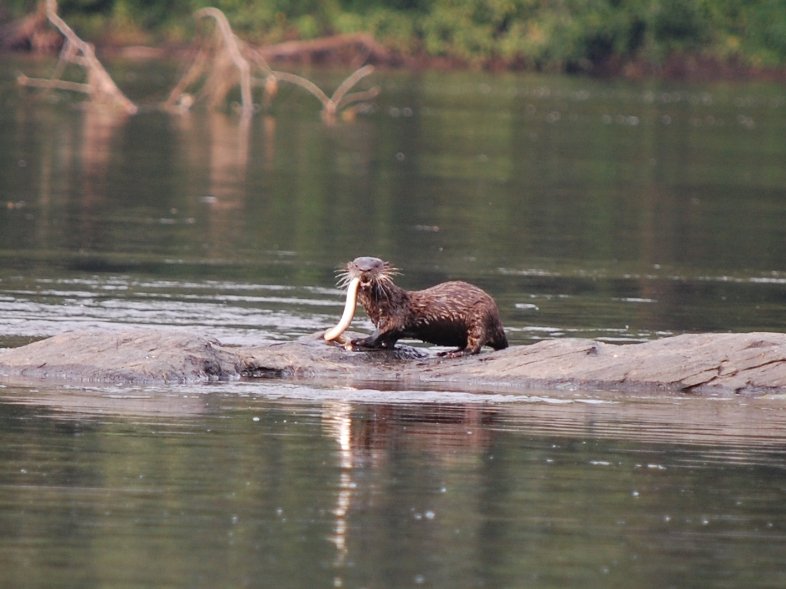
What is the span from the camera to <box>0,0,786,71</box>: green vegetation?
75938 millimetres

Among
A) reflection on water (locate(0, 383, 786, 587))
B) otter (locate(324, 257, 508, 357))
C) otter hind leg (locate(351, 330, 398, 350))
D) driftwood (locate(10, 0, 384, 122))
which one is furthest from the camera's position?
driftwood (locate(10, 0, 384, 122))

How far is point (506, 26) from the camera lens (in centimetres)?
7925

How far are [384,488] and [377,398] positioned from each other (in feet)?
9.08

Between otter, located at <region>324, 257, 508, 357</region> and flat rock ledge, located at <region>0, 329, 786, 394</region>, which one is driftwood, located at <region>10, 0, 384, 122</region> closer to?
otter, located at <region>324, 257, 508, 357</region>

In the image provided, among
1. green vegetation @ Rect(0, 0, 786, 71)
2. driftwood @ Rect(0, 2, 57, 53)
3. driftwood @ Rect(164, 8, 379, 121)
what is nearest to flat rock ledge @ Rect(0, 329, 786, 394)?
driftwood @ Rect(164, 8, 379, 121)

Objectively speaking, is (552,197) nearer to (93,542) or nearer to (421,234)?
(421,234)

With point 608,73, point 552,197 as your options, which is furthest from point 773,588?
point 608,73

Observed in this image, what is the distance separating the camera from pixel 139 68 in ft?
224

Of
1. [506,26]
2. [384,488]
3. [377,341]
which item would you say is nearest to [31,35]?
[506,26]

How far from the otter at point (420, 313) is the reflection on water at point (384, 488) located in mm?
963

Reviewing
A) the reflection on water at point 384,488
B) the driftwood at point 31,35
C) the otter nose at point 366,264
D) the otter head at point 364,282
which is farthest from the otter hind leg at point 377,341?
the driftwood at point 31,35

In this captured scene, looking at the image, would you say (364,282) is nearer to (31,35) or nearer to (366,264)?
(366,264)

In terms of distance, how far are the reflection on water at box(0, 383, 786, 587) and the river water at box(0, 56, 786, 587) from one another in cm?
2

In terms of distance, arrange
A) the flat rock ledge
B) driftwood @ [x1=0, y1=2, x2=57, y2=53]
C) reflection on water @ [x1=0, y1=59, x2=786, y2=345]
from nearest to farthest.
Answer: the flat rock ledge < reflection on water @ [x1=0, y1=59, x2=786, y2=345] < driftwood @ [x1=0, y1=2, x2=57, y2=53]
